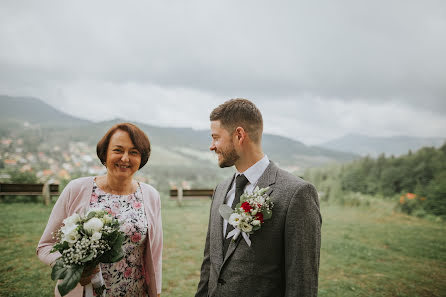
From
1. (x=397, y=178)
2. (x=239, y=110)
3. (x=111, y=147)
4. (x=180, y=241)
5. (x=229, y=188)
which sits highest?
(x=239, y=110)

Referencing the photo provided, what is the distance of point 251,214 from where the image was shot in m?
1.85

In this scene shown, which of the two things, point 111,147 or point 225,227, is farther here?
point 111,147

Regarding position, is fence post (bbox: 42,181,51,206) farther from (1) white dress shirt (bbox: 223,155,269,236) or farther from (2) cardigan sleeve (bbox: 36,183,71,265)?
(1) white dress shirt (bbox: 223,155,269,236)

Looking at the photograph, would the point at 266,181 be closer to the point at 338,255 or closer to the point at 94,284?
the point at 94,284

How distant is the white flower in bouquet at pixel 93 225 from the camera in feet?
6.42

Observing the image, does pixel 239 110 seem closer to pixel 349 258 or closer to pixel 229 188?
pixel 229 188

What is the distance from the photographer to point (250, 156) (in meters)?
2.30

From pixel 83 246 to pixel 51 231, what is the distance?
2.72 ft

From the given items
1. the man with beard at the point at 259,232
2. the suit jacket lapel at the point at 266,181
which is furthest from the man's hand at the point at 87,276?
the suit jacket lapel at the point at 266,181

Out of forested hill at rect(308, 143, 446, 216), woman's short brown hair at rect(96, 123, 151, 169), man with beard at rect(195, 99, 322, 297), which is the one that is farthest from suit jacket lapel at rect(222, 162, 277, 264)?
forested hill at rect(308, 143, 446, 216)

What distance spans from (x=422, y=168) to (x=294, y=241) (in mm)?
15287

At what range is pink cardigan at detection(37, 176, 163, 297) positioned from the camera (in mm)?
2426

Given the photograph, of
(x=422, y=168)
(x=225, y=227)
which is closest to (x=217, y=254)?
(x=225, y=227)

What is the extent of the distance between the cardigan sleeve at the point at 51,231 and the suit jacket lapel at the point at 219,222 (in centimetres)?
149
